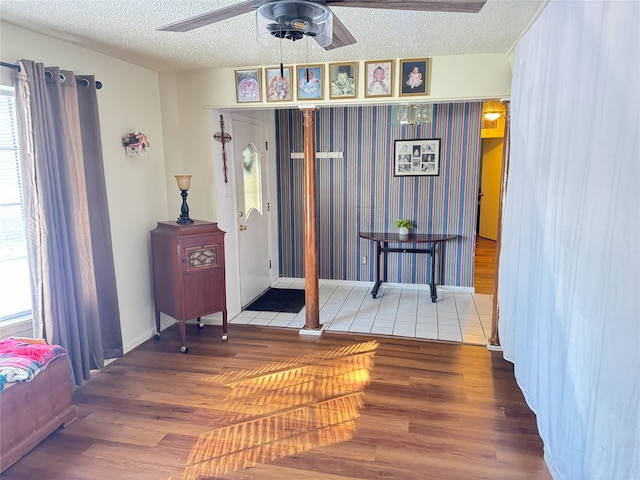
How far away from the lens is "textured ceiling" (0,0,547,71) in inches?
91.7

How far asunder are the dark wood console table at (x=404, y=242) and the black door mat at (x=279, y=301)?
92cm

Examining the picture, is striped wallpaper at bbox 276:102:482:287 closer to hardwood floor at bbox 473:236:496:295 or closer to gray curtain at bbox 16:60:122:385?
hardwood floor at bbox 473:236:496:295

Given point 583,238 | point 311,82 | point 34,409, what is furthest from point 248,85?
point 583,238

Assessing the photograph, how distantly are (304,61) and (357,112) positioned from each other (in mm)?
1725

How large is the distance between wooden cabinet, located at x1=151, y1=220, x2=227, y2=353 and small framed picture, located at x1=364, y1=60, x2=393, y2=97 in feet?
5.79

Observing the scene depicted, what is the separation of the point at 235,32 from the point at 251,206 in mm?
2331

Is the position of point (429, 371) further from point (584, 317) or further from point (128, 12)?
point (128, 12)

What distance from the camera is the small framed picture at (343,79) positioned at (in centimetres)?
354

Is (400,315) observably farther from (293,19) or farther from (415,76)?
(293,19)

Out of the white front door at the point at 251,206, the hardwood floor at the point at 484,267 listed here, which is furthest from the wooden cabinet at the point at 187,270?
the hardwood floor at the point at 484,267

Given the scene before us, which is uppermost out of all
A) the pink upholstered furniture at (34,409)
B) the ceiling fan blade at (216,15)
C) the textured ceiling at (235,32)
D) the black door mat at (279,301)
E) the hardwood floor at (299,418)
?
the textured ceiling at (235,32)

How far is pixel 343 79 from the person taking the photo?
3570 mm

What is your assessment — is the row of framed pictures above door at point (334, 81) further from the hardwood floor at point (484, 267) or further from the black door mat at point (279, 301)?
the hardwood floor at point (484, 267)

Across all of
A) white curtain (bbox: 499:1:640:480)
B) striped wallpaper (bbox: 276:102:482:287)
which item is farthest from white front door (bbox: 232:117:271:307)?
white curtain (bbox: 499:1:640:480)
